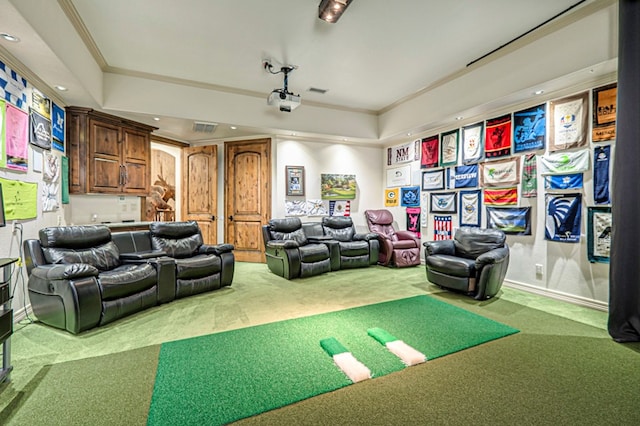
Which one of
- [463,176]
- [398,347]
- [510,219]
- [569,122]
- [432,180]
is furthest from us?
[432,180]

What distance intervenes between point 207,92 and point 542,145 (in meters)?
5.18

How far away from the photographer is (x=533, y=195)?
4.01 meters

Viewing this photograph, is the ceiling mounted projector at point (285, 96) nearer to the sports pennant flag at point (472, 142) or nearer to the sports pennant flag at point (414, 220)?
the sports pennant flag at point (472, 142)

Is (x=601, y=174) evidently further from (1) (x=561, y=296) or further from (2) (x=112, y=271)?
(2) (x=112, y=271)

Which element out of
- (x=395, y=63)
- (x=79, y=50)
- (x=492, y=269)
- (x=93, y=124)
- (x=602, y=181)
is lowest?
(x=492, y=269)

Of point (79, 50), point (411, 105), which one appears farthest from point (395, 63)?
point (79, 50)

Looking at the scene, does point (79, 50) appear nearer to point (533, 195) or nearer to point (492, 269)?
point (492, 269)

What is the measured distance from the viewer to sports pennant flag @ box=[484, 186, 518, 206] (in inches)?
167

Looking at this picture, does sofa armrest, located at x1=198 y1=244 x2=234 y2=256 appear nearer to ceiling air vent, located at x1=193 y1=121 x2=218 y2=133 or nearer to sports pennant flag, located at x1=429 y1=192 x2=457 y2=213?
ceiling air vent, located at x1=193 y1=121 x2=218 y2=133

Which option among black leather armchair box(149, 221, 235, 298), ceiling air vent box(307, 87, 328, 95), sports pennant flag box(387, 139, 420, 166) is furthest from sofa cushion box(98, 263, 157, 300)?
sports pennant flag box(387, 139, 420, 166)

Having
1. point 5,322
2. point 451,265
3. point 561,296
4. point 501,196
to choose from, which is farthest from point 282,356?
point 501,196

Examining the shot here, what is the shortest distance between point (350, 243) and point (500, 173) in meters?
2.67

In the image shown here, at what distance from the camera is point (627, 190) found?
99.8 inches

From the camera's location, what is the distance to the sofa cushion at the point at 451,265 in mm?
3645
